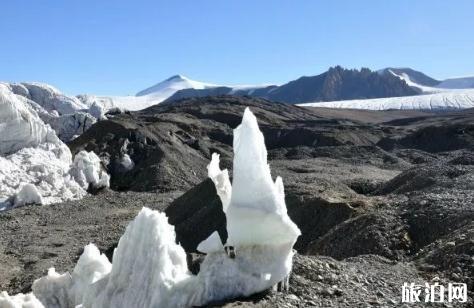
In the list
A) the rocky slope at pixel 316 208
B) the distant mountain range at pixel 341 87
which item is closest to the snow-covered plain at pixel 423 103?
the distant mountain range at pixel 341 87

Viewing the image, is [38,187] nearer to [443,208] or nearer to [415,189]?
[415,189]

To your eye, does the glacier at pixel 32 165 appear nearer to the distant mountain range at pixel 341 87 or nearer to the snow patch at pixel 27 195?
the snow patch at pixel 27 195

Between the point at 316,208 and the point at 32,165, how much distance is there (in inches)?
1004

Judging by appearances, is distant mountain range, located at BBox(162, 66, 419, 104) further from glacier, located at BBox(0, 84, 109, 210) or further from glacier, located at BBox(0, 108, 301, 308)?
glacier, located at BBox(0, 108, 301, 308)

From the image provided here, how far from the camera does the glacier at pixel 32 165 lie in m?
38.6

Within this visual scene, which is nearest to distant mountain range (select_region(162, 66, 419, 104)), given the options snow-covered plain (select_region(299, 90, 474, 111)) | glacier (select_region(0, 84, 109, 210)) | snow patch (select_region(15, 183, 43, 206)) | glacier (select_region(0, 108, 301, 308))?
snow-covered plain (select_region(299, 90, 474, 111))

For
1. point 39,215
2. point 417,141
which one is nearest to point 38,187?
point 39,215

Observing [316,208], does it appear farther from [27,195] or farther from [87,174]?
[87,174]

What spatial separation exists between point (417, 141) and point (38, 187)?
47312 mm

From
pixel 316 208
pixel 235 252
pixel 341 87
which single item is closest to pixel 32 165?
pixel 316 208

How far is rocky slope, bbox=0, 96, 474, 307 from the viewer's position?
510 inches

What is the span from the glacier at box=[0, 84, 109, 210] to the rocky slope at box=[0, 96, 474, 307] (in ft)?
6.02

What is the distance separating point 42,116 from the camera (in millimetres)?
66438

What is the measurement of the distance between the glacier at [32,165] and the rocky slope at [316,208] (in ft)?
6.02
